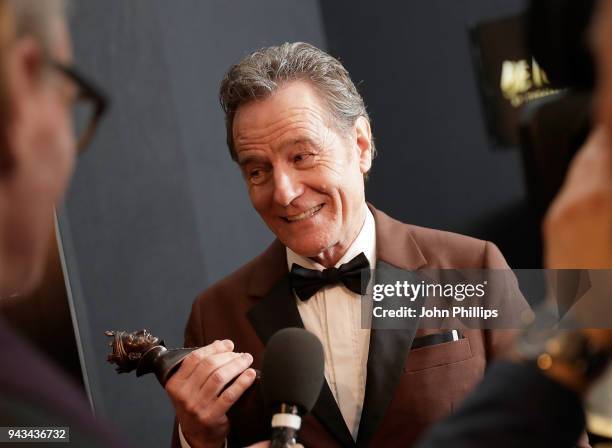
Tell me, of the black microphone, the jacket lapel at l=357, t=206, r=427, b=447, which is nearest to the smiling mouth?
the jacket lapel at l=357, t=206, r=427, b=447

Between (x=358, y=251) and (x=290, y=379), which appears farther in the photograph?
(x=358, y=251)

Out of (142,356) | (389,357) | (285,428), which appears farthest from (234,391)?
(285,428)

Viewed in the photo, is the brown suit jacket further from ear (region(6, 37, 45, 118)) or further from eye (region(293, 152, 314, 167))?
ear (region(6, 37, 45, 118))

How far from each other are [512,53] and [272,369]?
9.18ft

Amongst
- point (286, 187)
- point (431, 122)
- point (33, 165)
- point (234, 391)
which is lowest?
point (431, 122)

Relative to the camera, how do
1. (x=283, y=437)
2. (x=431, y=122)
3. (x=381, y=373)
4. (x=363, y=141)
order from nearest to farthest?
1. (x=283, y=437)
2. (x=381, y=373)
3. (x=363, y=141)
4. (x=431, y=122)

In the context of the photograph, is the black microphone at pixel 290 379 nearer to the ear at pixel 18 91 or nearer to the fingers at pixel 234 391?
the fingers at pixel 234 391

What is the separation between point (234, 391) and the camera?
4.73 ft

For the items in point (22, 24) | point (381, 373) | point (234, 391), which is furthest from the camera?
point (381, 373)

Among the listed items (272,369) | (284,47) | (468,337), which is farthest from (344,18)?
(272,369)

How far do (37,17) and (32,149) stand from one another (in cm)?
10

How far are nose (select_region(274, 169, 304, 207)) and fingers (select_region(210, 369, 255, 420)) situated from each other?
0.33 meters

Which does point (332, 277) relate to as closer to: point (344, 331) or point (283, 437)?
point (344, 331)

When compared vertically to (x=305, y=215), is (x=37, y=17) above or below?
above
